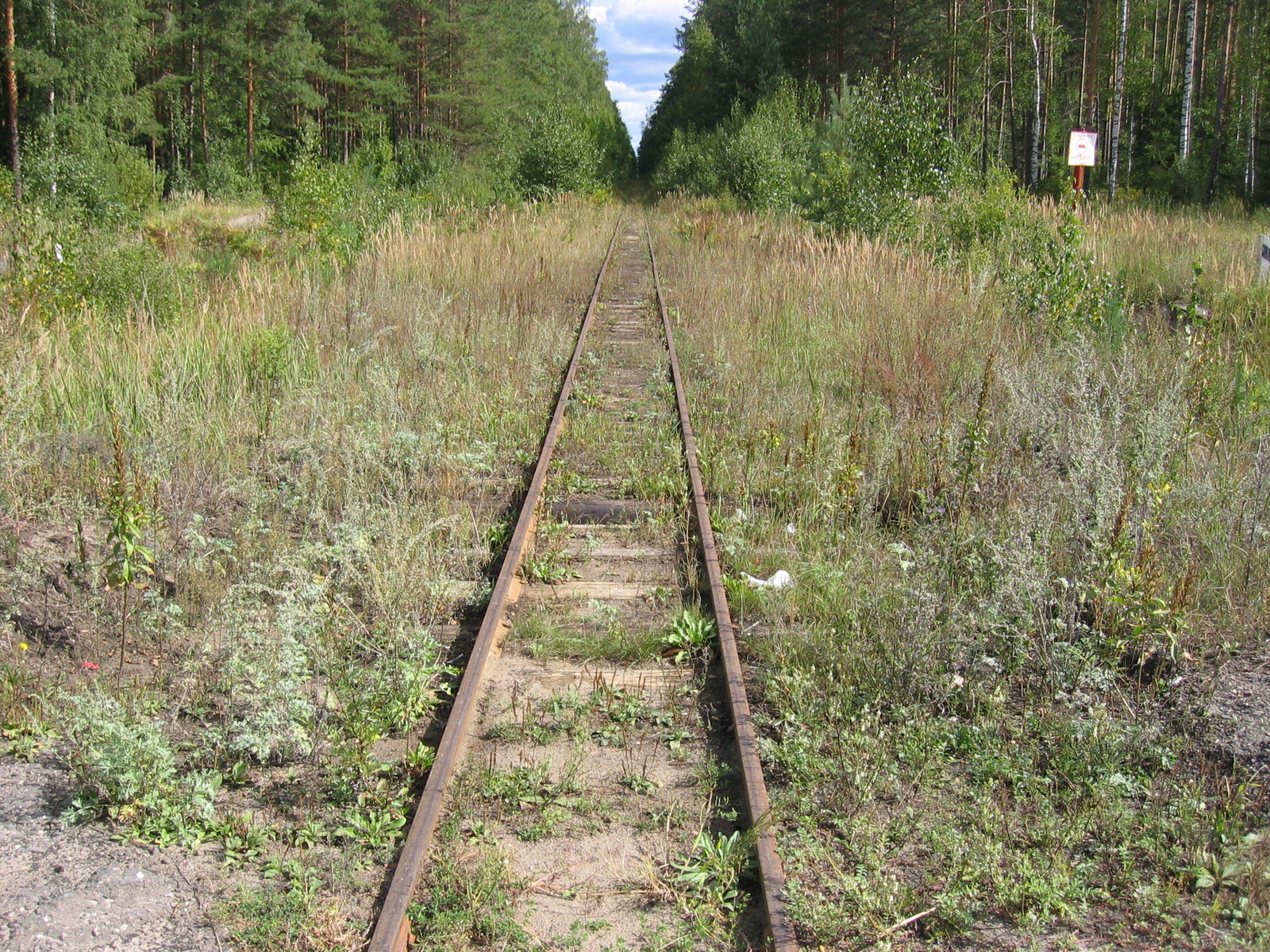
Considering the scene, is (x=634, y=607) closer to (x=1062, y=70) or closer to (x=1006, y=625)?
(x=1006, y=625)

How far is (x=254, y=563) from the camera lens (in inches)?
176

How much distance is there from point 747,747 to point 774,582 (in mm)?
1539

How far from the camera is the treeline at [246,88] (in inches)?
1181

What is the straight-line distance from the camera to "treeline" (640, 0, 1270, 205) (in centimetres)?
3145

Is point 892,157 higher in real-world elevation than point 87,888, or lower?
higher

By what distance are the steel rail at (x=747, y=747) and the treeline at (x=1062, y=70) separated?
21938mm

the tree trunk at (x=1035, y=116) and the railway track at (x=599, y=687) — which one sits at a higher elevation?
the tree trunk at (x=1035, y=116)

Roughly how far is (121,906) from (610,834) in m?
1.38

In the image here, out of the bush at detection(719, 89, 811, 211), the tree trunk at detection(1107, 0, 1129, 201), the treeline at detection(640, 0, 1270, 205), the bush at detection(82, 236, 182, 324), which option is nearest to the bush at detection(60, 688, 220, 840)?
the bush at detection(82, 236, 182, 324)

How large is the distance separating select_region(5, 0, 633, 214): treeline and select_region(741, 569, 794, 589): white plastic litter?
19.4 metres

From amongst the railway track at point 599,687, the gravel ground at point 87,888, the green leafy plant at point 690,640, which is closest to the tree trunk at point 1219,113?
the railway track at point 599,687

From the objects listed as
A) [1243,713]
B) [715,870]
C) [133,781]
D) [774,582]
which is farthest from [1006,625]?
[133,781]

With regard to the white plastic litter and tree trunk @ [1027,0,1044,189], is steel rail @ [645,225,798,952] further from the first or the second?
tree trunk @ [1027,0,1044,189]

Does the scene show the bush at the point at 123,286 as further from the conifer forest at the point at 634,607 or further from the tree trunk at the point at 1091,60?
the tree trunk at the point at 1091,60
